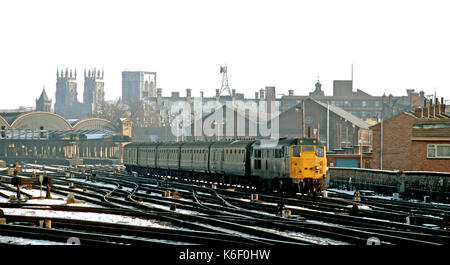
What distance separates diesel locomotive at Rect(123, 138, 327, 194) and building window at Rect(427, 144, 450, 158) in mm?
Answer: 11149

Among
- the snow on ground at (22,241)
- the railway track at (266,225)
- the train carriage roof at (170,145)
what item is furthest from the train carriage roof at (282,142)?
the snow on ground at (22,241)

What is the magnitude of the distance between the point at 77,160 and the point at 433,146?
189 ft

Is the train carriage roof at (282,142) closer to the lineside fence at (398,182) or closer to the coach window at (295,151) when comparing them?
the coach window at (295,151)

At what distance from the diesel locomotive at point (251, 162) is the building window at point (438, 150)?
11149 millimetres

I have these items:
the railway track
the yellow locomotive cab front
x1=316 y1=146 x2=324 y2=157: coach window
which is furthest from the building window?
the railway track

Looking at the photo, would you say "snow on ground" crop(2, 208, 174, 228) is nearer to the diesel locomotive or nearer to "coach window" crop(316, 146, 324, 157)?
the diesel locomotive

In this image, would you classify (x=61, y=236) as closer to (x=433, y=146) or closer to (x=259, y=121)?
(x=433, y=146)

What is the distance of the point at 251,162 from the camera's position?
39156 mm

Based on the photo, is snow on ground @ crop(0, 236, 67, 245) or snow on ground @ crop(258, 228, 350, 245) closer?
snow on ground @ crop(0, 236, 67, 245)

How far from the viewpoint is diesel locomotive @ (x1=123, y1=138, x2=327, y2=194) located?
33.6 m

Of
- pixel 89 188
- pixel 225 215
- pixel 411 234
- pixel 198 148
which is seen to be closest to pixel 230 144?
pixel 198 148

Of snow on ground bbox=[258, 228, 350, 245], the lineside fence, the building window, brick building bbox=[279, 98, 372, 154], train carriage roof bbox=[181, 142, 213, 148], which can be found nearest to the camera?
snow on ground bbox=[258, 228, 350, 245]

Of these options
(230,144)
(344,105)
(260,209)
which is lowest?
(260,209)
